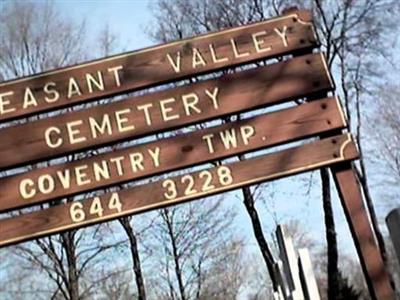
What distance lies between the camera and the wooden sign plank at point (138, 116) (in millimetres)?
5199

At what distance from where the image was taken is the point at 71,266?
2061 centimetres

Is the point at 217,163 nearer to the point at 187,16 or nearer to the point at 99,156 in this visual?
the point at 99,156

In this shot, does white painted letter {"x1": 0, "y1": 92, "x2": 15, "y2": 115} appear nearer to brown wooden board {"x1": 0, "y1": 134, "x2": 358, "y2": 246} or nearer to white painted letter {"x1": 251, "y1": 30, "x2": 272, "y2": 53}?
brown wooden board {"x1": 0, "y1": 134, "x2": 358, "y2": 246}

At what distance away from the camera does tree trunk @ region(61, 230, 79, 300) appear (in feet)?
67.3

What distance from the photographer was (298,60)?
5.37 meters

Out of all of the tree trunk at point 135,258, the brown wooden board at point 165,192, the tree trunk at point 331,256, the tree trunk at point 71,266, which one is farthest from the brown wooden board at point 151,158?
the tree trunk at point 135,258

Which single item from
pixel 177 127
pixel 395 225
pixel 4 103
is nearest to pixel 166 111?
pixel 177 127

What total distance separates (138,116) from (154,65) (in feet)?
1.42

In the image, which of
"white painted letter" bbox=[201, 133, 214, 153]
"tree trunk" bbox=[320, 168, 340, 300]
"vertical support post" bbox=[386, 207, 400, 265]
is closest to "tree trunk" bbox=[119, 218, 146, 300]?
"tree trunk" bbox=[320, 168, 340, 300]

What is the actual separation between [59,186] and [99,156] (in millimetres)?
365

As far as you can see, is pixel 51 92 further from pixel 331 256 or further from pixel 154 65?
pixel 331 256

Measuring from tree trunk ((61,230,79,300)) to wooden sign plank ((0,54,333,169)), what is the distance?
15.7 meters

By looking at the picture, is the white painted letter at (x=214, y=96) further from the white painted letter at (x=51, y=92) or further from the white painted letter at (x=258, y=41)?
the white painted letter at (x=51, y=92)

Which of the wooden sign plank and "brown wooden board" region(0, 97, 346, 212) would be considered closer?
"brown wooden board" region(0, 97, 346, 212)
